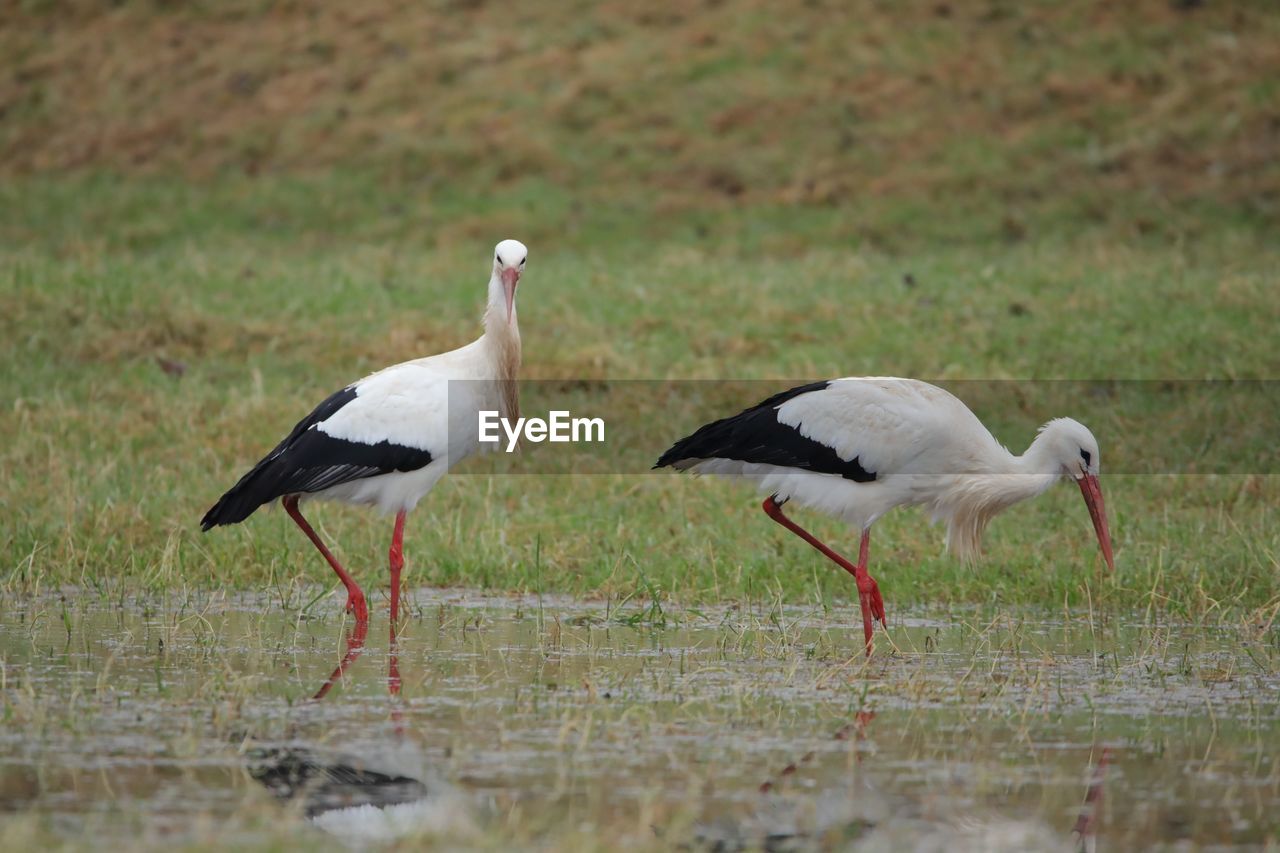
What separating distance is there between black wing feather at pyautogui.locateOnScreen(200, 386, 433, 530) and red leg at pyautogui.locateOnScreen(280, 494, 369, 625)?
0.73ft

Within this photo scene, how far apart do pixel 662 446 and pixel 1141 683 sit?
474 centimetres

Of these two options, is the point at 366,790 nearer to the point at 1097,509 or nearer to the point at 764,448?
the point at 764,448

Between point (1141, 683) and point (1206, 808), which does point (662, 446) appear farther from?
point (1206, 808)

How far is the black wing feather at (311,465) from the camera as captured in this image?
747 cm

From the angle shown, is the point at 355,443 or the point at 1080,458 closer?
the point at 1080,458

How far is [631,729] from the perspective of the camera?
17.5ft

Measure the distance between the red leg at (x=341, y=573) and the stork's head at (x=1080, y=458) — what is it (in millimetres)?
2816

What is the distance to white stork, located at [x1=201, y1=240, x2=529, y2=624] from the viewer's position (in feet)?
24.7

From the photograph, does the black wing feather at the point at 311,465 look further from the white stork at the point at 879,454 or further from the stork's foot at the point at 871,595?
the stork's foot at the point at 871,595

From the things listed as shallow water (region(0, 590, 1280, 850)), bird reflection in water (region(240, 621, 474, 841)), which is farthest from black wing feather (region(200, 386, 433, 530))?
bird reflection in water (region(240, 621, 474, 841))

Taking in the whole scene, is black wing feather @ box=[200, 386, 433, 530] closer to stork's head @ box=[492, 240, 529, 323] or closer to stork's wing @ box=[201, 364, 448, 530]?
stork's wing @ box=[201, 364, 448, 530]

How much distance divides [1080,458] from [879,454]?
81cm

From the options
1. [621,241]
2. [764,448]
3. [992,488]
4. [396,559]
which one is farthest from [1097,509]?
[621,241]

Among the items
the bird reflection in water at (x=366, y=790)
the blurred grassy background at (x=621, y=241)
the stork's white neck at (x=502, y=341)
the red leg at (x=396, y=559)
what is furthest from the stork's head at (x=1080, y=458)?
the bird reflection in water at (x=366, y=790)
